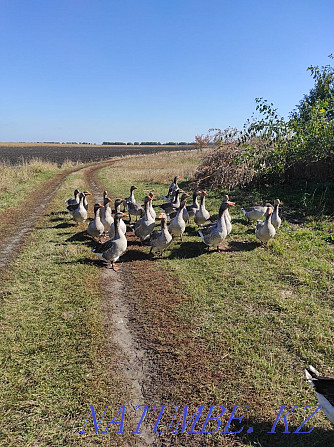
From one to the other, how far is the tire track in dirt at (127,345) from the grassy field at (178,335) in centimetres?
11

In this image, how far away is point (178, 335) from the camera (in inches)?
207

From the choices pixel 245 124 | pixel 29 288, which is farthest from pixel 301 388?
pixel 245 124

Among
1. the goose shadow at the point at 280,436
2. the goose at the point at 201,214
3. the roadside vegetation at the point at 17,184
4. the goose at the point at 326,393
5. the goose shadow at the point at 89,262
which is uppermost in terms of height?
the roadside vegetation at the point at 17,184

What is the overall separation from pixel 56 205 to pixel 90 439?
14.1 meters

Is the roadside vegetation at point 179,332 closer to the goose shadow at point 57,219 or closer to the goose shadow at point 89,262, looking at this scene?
the goose shadow at point 89,262

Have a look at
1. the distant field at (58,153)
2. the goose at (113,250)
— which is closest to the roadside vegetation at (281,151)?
the goose at (113,250)

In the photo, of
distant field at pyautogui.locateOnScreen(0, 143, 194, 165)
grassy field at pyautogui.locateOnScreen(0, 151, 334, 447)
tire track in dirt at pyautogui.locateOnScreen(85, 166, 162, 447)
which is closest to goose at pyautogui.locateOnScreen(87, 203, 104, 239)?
grassy field at pyautogui.locateOnScreen(0, 151, 334, 447)

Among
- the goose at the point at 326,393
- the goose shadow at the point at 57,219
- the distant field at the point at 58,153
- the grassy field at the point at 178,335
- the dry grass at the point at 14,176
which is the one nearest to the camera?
the goose at the point at 326,393

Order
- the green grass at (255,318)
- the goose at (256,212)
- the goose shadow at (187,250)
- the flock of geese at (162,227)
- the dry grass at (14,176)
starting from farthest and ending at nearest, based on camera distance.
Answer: the dry grass at (14,176) → the goose at (256,212) → the goose shadow at (187,250) → the flock of geese at (162,227) → the green grass at (255,318)

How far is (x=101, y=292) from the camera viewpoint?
22.5ft

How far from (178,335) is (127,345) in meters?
0.96

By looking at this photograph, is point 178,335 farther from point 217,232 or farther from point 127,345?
point 217,232

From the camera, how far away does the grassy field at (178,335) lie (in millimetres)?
3762

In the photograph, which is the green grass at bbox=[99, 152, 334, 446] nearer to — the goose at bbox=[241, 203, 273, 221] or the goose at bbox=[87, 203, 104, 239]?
the goose at bbox=[241, 203, 273, 221]
